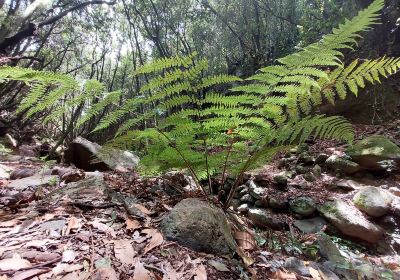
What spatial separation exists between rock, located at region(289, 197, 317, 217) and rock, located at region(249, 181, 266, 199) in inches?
16.2

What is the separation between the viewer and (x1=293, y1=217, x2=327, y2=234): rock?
3227 millimetres

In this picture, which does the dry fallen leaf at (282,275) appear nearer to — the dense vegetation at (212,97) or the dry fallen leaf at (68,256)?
the dense vegetation at (212,97)

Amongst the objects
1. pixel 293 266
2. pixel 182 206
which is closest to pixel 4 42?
pixel 182 206

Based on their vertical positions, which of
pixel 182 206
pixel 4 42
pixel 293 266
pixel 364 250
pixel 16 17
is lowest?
pixel 364 250

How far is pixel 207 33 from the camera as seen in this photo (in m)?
12.0

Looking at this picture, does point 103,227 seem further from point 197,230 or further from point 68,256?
point 197,230

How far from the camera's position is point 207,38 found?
39.7 feet

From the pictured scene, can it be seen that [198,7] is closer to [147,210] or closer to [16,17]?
[16,17]

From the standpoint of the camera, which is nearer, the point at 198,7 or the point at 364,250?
the point at 364,250

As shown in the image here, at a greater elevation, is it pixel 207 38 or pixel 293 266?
pixel 207 38

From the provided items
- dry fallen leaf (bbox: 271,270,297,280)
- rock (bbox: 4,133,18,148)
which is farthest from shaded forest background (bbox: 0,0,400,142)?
dry fallen leaf (bbox: 271,270,297,280)

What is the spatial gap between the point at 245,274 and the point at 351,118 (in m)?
5.77

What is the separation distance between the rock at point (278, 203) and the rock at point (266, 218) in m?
0.10

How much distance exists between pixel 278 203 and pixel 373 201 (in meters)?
1.04
